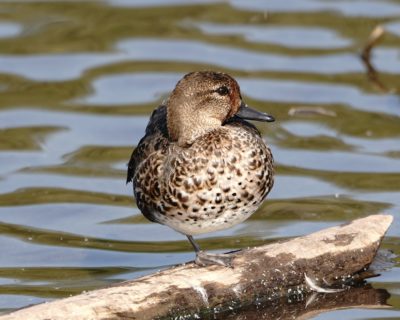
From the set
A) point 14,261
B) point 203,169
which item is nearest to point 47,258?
point 14,261

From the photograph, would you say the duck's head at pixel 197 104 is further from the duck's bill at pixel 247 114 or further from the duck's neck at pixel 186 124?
the duck's bill at pixel 247 114

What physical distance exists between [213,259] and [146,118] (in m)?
4.15

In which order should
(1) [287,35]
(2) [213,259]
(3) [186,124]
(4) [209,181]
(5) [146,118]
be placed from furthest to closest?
(1) [287,35] → (5) [146,118] → (3) [186,124] → (2) [213,259] → (4) [209,181]

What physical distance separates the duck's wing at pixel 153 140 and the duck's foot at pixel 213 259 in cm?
71

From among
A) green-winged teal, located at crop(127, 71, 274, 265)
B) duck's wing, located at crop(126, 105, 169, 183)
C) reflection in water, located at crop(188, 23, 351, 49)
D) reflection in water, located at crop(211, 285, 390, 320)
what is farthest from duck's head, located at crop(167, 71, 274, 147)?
reflection in water, located at crop(188, 23, 351, 49)

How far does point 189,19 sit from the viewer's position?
45.1 ft

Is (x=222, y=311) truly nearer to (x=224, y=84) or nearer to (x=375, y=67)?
(x=224, y=84)

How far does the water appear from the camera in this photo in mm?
8789

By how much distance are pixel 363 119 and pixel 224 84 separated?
379 cm

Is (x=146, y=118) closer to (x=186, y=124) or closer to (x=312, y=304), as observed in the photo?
(x=186, y=124)

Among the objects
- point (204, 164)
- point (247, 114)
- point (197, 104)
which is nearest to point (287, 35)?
point (247, 114)

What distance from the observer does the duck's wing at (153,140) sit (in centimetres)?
779


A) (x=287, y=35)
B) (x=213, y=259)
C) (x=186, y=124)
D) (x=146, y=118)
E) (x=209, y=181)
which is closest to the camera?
(x=209, y=181)

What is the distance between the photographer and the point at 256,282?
7.45 meters
